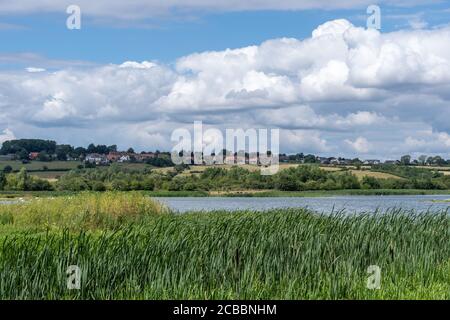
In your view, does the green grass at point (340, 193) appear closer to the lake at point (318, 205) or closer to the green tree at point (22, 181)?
the lake at point (318, 205)

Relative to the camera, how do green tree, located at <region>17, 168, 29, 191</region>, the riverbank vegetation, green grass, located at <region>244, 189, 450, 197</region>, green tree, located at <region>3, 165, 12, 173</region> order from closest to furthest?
1. green tree, located at <region>17, 168, 29, 191</region>
2. the riverbank vegetation
3. green tree, located at <region>3, 165, 12, 173</region>
4. green grass, located at <region>244, 189, 450, 197</region>

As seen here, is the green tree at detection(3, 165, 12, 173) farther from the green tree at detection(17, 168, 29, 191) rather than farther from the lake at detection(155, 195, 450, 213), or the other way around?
the lake at detection(155, 195, 450, 213)

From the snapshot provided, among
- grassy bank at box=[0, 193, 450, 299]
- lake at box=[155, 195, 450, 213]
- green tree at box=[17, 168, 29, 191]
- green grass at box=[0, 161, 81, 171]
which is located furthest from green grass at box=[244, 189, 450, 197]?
grassy bank at box=[0, 193, 450, 299]

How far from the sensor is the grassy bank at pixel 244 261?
12.0 m

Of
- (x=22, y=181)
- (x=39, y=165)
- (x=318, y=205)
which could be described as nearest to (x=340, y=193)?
(x=318, y=205)

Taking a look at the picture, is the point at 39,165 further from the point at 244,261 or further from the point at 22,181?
the point at 244,261

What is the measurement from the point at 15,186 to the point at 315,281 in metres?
48.3

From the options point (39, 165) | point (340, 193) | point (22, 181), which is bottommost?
point (340, 193)

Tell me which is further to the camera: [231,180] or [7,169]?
[231,180]

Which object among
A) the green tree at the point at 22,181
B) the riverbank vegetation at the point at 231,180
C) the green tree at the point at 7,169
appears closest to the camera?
the green tree at the point at 22,181

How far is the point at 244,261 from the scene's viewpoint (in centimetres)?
1401

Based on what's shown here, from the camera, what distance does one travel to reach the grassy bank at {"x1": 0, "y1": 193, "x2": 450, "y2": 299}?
12000mm

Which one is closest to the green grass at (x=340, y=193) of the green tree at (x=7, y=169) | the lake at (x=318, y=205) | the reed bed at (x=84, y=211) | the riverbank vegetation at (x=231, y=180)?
the riverbank vegetation at (x=231, y=180)

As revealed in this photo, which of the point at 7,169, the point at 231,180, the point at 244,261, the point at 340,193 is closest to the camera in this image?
the point at 244,261
